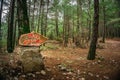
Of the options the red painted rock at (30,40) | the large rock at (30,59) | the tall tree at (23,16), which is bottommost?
the large rock at (30,59)

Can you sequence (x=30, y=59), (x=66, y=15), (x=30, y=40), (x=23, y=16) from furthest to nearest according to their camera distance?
(x=66, y=15), (x=23, y=16), (x=30, y=40), (x=30, y=59)

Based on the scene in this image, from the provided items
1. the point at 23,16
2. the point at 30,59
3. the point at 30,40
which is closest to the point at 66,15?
the point at 23,16

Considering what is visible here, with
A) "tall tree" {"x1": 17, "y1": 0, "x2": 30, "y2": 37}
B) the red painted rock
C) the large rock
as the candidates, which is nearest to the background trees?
"tall tree" {"x1": 17, "y1": 0, "x2": 30, "y2": 37}

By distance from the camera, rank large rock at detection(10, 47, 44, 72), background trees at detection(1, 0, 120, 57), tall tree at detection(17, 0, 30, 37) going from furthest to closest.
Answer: background trees at detection(1, 0, 120, 57), tall tree at detection(17, 0, 30, 37), large rock at detection(10, 47, 44, 72)

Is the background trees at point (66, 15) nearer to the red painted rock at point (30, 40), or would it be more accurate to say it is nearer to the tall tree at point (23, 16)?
the tall tree at point (23, 16)

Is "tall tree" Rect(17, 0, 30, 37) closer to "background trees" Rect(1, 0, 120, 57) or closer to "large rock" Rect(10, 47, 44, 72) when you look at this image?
"background trees" Rect(1, 0, 120, 57)

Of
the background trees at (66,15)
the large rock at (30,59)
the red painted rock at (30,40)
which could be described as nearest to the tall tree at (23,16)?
the background trees at (66,15)

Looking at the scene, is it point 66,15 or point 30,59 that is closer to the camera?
point 30,59

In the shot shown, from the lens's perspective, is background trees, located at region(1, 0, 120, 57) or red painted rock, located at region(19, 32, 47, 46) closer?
red painted rock, located at region(19, 32, 47, 46)

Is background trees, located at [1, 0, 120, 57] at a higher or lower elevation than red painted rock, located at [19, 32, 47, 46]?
higher

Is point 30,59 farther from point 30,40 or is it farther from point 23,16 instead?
point 23,16

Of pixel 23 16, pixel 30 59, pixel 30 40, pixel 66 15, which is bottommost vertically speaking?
pixel 30 59

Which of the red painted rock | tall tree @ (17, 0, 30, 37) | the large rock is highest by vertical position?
tall tree @ (17, 0, 30, 37)

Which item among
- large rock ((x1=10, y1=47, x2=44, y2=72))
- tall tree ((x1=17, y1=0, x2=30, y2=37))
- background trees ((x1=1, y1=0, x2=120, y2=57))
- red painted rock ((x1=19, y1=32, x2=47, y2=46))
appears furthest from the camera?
background trees ((x1=1, y1=0, x2=120, y2=57))
